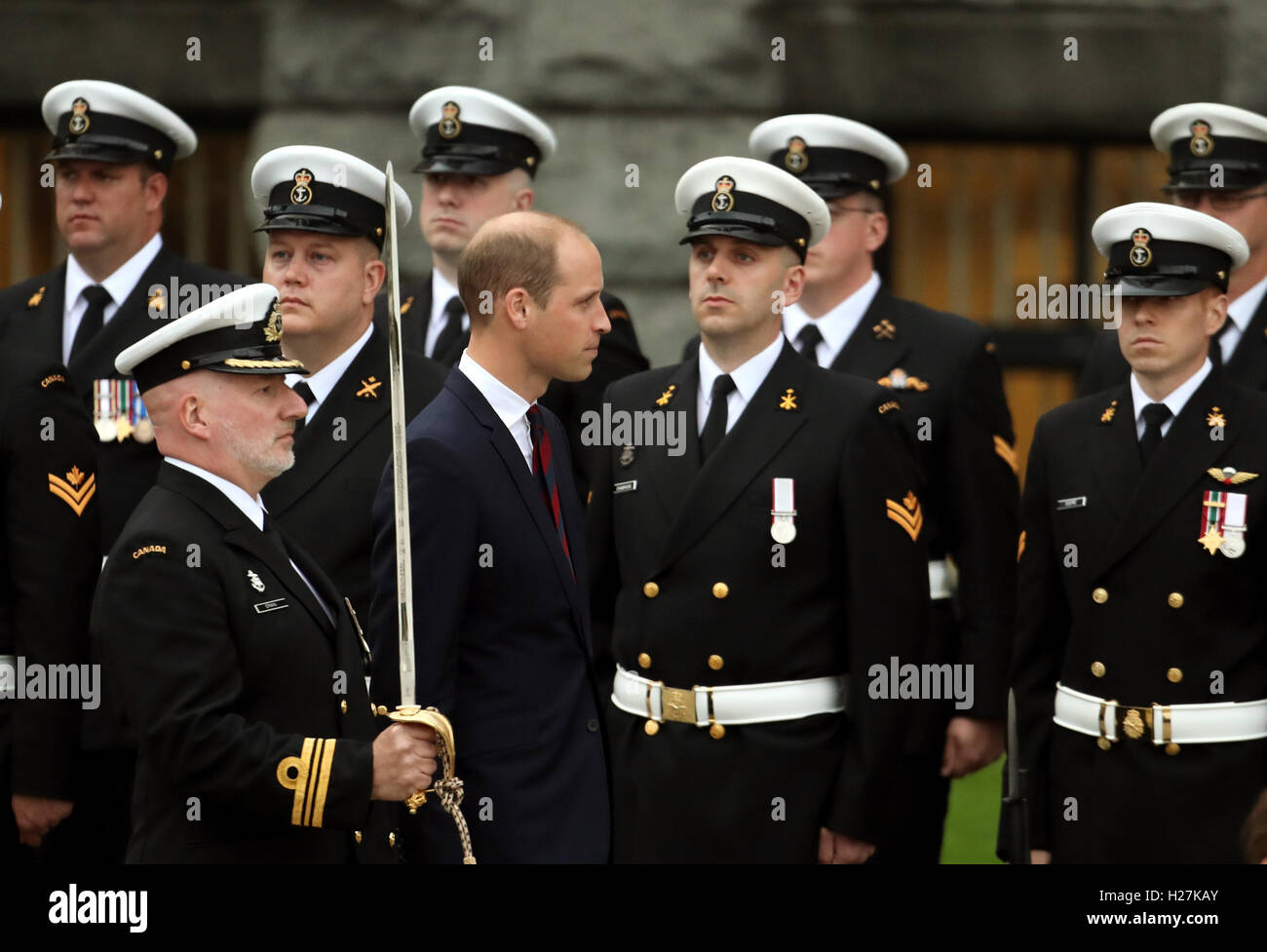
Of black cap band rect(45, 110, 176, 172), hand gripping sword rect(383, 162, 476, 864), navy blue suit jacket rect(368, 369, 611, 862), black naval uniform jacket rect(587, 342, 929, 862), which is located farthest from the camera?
black cap band rect(45, 110, 176, 172)

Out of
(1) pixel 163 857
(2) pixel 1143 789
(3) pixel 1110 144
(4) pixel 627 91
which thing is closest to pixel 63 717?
(1) pixel 163 857

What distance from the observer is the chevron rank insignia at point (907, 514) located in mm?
5211

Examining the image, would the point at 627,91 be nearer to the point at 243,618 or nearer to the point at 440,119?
the point at 440,119

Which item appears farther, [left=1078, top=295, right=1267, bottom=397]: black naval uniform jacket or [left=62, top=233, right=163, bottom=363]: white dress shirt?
[left=62, top=233, right=163, bottom=363]: white dress shirt

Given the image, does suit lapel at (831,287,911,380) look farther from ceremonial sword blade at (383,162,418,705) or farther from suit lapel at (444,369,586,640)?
ceremonial sword blade at (383,162,418,705)

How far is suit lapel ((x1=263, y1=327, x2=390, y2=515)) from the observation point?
17.7 ft

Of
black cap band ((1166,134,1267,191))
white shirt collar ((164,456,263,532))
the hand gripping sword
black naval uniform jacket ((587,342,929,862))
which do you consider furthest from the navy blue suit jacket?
black cap band ((1166,134,1267,191))

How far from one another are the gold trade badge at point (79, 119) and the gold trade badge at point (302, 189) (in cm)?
97

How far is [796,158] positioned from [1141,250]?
1339 mm

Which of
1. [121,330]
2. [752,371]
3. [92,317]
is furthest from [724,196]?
[92,317]

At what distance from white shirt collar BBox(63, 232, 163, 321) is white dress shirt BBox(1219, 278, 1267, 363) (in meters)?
3.09

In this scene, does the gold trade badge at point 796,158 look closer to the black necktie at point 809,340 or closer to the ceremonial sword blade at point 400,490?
the black necktie at point 809,340

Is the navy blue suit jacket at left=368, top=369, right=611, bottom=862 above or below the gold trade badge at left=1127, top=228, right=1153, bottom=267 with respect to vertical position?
below
